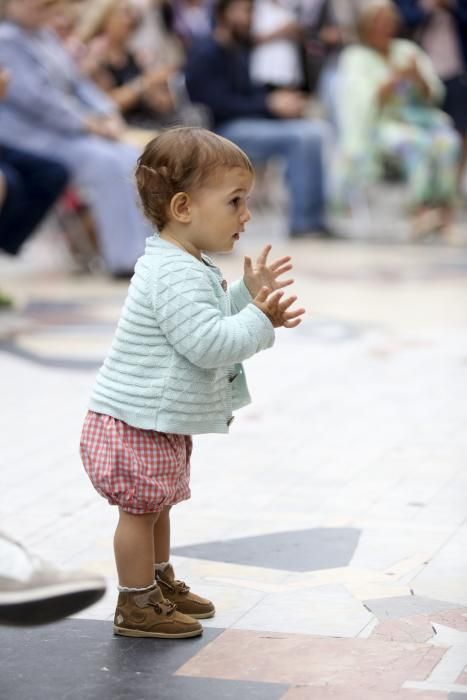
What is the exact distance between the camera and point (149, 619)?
10.8 ft

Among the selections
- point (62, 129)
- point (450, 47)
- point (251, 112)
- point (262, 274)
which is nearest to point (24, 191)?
point (62, 129)

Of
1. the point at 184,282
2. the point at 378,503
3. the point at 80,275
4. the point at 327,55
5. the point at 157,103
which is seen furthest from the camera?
the point at 327,55

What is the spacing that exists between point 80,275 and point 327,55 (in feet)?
16.7

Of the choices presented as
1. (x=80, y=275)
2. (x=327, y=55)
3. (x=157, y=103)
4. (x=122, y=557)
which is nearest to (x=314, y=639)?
(x=122, y=557)

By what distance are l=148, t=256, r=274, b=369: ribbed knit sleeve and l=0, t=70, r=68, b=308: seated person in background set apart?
5.05 meters

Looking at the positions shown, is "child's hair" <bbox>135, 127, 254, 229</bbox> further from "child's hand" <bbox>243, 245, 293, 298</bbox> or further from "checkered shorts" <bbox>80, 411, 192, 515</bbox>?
"checkered shorts" <bbox>80, 411, 192, 515</bbox>

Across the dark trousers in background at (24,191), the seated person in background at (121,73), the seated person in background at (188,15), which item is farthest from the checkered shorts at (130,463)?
the seated person in background at (188,15)

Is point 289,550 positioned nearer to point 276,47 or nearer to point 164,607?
point 164,607

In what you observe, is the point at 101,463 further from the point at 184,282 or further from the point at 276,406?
the point at 276,406

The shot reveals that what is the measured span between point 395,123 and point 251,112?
45.9 inches

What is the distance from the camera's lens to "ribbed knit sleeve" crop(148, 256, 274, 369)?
3188 mm

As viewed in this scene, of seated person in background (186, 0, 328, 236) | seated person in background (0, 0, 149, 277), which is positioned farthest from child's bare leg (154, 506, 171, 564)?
seated person in background (186, 0, 328, 236)

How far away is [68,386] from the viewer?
6.34m

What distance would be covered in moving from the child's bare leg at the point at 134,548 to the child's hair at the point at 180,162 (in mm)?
694
